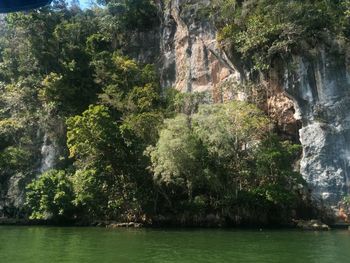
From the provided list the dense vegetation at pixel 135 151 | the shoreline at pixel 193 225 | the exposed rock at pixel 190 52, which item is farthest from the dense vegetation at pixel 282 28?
the shoreline at pixel 193 225

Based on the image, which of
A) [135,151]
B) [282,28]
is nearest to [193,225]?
[135,151]

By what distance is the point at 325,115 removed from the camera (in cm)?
2723

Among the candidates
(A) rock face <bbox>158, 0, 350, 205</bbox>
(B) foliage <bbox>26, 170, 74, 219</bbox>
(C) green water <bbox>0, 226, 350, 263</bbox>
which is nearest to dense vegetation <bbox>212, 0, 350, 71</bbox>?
(A) rock face <bbox>158, 0, 350, 205</bbox>

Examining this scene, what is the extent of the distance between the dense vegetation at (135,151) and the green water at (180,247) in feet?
13.5

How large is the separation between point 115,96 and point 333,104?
1388 centimetres

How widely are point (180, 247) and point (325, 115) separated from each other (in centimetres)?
1367

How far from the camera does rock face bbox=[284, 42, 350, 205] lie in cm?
2638

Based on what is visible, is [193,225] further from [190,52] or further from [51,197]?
[190,52]

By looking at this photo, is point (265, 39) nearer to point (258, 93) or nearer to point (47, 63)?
point (258, 93)

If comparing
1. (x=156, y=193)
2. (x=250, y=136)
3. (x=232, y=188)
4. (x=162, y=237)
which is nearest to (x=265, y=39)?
(x=250, y=136)

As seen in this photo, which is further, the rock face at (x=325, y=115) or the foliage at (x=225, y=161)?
the rock face at (x=325, y=115)

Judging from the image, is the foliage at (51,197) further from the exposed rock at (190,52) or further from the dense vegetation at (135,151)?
Answer: the exposed rock at (190,52)

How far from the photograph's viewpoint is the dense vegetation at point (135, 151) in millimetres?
26234

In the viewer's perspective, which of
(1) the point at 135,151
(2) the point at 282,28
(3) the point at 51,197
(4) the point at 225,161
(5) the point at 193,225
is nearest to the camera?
(5) the point at 193,225
